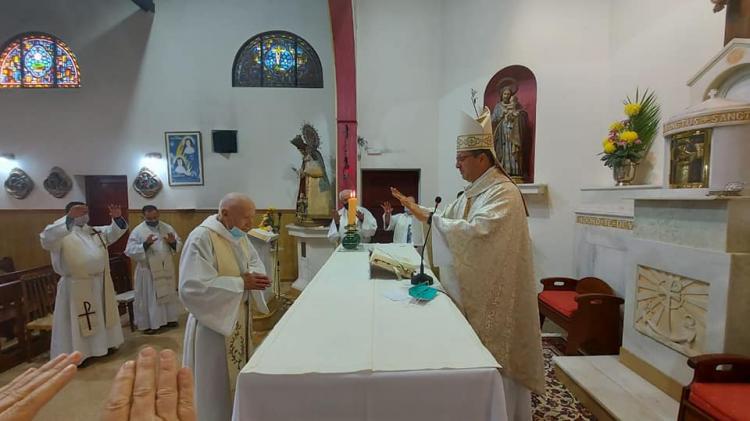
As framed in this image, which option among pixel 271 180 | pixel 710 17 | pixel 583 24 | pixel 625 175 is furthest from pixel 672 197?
pixel 271 180

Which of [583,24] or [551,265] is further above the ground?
[583,24]

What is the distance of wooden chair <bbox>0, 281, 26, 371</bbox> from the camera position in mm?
4008

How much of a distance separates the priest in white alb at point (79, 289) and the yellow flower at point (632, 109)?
22.7ft

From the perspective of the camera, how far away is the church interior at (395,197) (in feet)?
5.99

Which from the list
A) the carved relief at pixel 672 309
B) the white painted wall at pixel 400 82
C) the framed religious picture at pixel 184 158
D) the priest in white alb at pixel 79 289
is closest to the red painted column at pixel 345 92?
the white painted wall at pixel 400 82

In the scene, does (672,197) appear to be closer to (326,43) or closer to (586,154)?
(586,154)

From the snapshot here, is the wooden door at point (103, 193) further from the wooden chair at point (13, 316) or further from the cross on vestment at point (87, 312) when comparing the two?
the cross on vestment at point (87, 312)

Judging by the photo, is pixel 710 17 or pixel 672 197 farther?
pixel 710 17

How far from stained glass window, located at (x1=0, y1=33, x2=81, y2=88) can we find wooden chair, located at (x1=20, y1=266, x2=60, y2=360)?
20.2ft

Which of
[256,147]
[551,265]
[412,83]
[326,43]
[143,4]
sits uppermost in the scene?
[143,4]

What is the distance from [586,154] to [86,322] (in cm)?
733

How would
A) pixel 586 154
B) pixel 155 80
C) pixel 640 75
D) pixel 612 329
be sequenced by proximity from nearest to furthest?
pixel 612 329 → pixel 640 75 → pixel 586 154 → pixel 155 80

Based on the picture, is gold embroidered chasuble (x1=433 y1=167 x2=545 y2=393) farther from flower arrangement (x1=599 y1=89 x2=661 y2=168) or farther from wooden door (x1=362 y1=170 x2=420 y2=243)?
wooden door (x1=362 y1=170 x2=420 y2=243)

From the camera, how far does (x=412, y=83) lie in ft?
24.3
